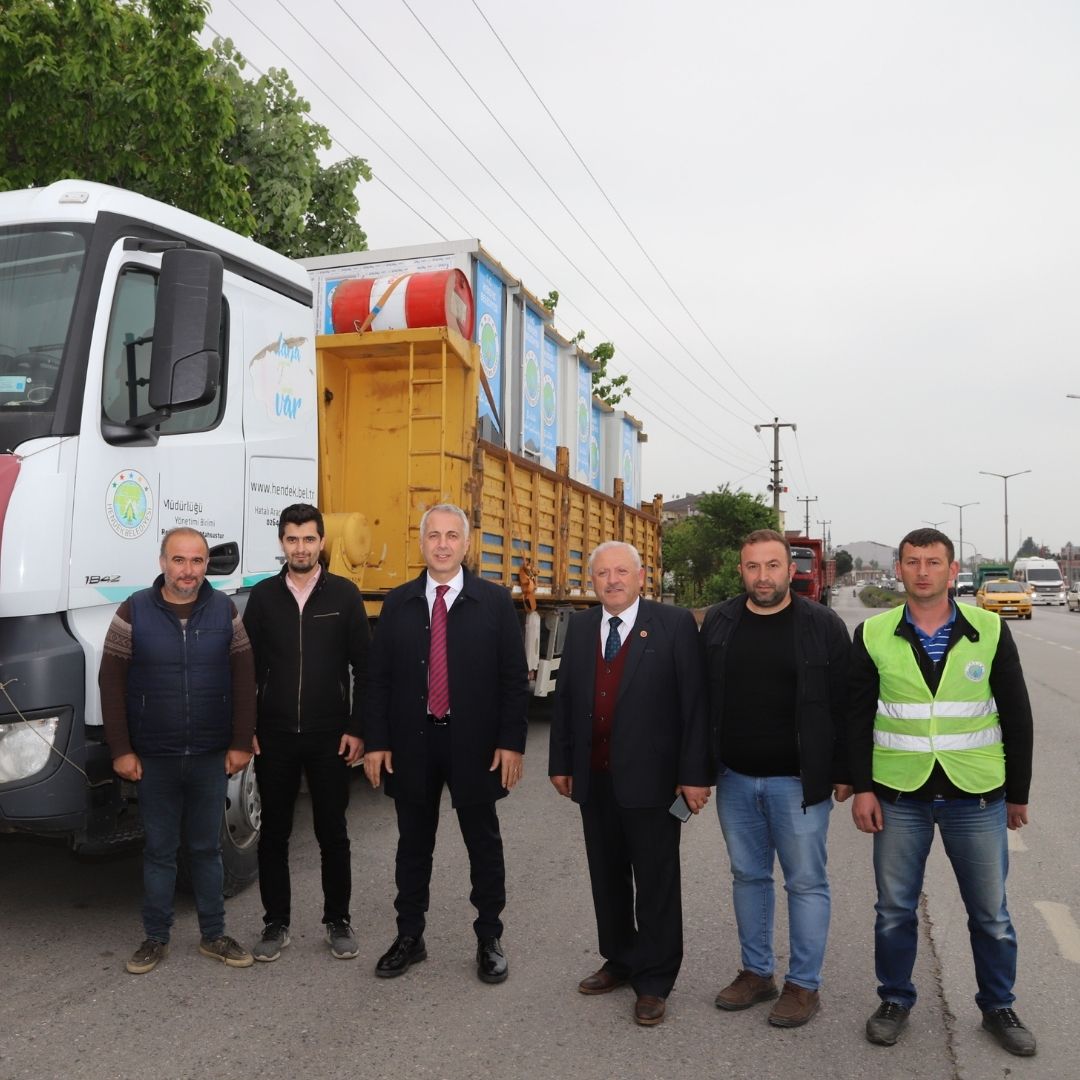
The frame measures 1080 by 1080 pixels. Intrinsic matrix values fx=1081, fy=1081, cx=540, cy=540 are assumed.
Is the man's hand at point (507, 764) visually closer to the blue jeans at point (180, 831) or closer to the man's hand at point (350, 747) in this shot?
the man's hand at point (350, 747)

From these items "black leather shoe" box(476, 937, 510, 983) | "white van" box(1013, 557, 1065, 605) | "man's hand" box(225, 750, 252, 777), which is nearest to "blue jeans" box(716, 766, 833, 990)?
"black leather shoe" box(476, 937, 510, 983)

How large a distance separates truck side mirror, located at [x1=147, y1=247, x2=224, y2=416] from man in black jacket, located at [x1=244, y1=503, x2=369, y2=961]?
0.59 meters

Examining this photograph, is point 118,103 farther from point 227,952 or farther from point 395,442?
point 227,952

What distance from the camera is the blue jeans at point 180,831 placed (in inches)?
159

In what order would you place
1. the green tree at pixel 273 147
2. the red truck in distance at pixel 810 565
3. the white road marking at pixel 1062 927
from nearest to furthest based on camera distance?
the white road marking at pixel 1062 927 < the green tree at pixel 273 147 < the red truck in distance at pixel 810 565

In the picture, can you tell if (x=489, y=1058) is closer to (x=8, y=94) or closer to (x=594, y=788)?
(x=594, y=788)

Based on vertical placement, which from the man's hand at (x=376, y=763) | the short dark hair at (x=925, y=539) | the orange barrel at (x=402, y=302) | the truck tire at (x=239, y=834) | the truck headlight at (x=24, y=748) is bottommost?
the truck tire at (x=239, y=834)

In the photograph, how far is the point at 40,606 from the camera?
12.5ft

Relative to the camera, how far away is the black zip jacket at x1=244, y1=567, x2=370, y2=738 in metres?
4.24

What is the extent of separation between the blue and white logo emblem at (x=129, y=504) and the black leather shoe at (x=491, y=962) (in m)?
2.07

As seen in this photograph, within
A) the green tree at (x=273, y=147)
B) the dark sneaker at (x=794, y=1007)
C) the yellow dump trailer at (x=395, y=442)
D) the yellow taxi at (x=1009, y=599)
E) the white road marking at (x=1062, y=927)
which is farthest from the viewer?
the yellow taxi at (x=1009, y=599)

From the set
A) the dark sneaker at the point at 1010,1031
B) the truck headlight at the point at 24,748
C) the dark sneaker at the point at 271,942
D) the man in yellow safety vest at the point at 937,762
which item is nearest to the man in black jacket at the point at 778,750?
the man in yellow safety vest at the point at 937,762

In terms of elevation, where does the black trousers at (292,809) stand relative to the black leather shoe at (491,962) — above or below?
above

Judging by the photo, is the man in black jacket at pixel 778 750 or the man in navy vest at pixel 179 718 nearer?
the man in black jacket at pixel 778 750
